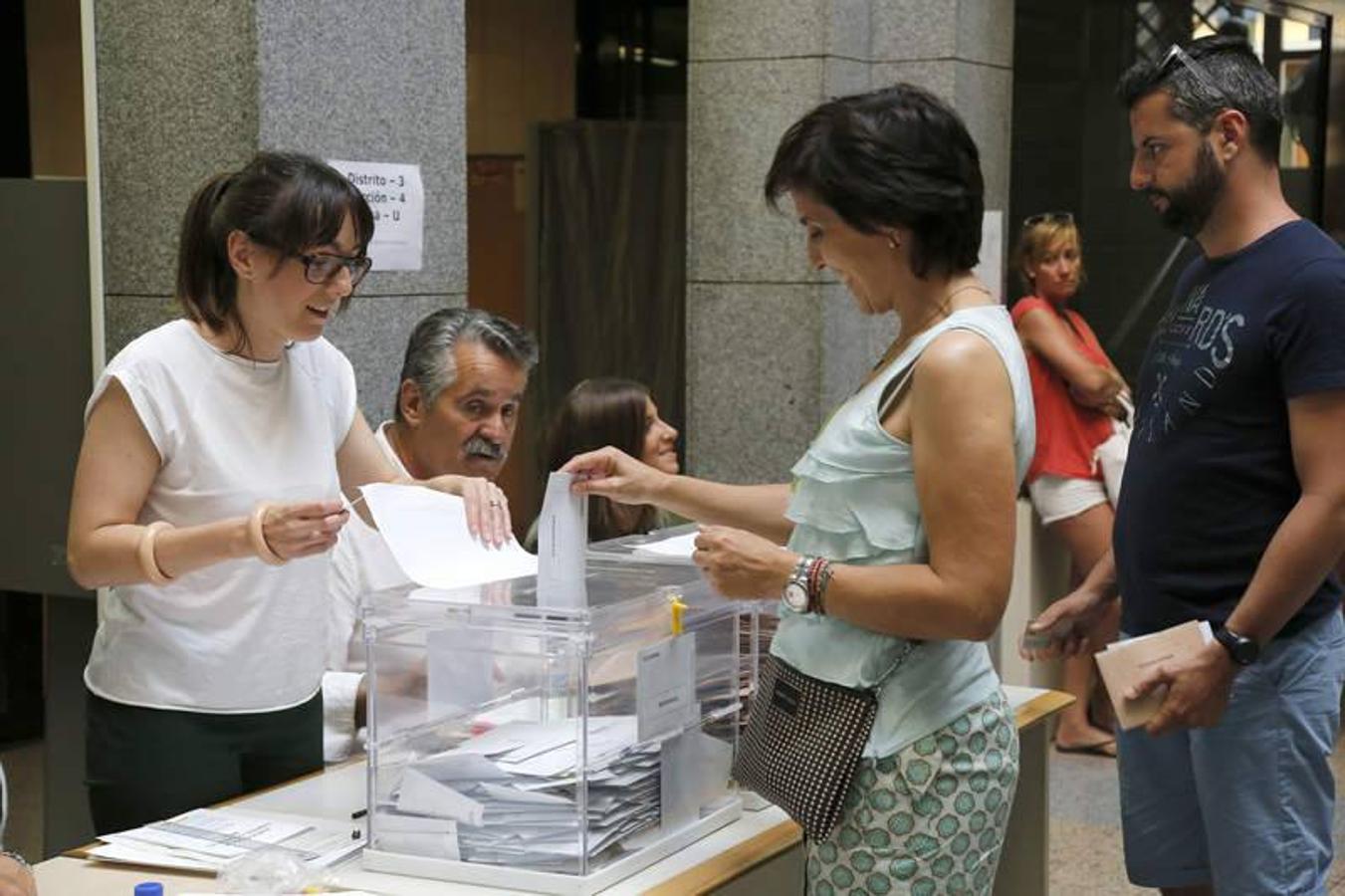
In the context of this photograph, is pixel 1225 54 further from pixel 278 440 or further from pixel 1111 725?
pixel 1111 725

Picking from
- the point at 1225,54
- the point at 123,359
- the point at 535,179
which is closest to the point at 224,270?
the point at 123,359

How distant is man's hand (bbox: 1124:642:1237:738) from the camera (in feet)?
9.23

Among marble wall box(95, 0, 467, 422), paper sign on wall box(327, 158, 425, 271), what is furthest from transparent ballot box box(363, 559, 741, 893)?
paper sign on wall box(327, 158, 425, 271)

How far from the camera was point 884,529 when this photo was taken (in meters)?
2.27

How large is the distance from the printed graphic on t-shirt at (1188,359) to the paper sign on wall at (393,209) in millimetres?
1849

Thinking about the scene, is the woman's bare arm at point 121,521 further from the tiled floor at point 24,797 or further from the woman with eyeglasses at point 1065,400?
the woman with eyeglasses at point 1065,400

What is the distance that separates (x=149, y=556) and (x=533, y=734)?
615mm

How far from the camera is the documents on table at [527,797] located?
7.76 ft

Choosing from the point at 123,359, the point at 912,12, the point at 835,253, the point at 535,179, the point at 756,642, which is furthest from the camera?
the point at 535,179

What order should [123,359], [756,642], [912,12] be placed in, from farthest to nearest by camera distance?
[912,12] < [756,642] < [123,359]

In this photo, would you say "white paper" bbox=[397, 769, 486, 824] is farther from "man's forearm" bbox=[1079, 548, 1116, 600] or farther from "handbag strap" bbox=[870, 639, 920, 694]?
"man's forearm" bbox=[1079, 548, 1116, 600]

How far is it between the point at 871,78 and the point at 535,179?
5.58 ft

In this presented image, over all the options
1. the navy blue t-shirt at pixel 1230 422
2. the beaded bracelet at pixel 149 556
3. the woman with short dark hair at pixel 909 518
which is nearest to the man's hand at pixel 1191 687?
the navy blue t-shirt at pixel 1230 422

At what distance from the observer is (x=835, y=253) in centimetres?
235
